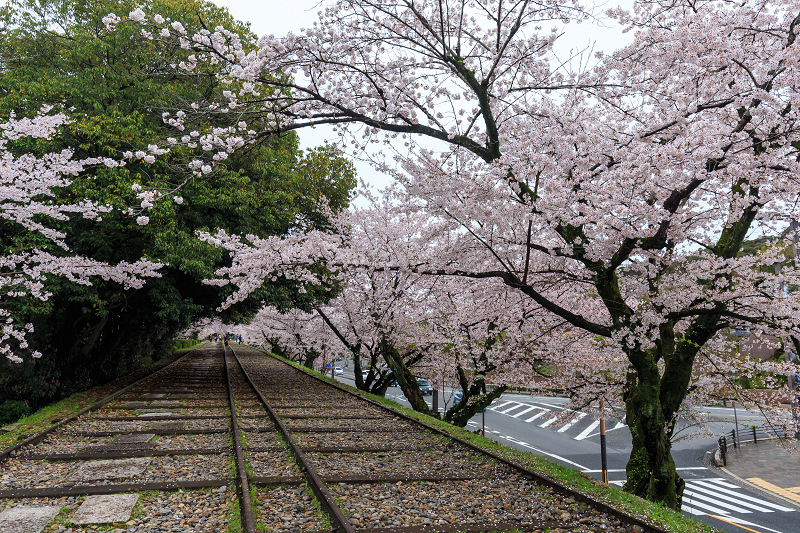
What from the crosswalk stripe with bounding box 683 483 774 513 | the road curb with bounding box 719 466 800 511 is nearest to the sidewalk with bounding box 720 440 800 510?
the road curb with bounding box 719 466 800 511

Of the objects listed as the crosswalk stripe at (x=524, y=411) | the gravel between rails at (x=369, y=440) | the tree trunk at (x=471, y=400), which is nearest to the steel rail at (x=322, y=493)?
the gravel between rails at (x=369, y=440)

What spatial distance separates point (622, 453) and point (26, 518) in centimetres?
2497

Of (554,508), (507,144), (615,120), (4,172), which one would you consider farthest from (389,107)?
(4,172)

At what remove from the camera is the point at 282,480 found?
18.1 feet

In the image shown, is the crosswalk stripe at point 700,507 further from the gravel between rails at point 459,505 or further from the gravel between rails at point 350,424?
A: the gravel between rails at point 459,505

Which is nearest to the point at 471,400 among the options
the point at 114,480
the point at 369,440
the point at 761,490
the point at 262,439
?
the point at 369,440

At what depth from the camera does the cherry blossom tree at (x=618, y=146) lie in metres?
5.82

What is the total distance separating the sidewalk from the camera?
1617 centimetres

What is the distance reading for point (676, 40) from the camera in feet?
19.5

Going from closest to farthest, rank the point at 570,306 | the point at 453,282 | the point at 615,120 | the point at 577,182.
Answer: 1. the point at 577,182
2. the point at 615,120
3. the point at 570,306
4. the point at 453,282

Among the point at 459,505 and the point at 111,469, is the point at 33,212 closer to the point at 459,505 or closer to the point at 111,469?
the point at 111,469

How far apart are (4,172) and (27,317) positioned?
5.09 meters

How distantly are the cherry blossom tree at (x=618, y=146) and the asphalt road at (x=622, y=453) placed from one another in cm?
670

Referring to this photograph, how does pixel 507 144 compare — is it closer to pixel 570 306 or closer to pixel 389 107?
pixel 389 107
